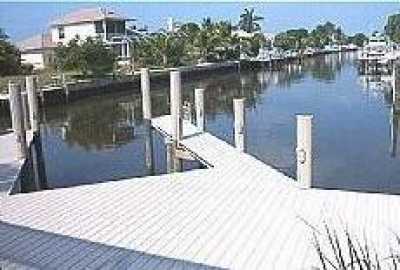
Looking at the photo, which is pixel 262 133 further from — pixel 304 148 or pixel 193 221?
pixel 193 221

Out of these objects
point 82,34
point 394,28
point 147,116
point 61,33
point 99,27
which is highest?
point 394,28

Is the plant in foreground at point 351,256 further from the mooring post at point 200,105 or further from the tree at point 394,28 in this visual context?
the tree at point 394,28

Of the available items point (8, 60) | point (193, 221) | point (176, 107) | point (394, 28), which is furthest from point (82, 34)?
point (394, 28)

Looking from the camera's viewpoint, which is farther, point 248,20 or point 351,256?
point 248,20

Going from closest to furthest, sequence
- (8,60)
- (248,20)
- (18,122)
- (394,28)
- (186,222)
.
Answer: (186,222), (18,122), (8,60), (394,28), (248,20)

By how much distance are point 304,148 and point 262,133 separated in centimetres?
1694

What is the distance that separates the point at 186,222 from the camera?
452 inches

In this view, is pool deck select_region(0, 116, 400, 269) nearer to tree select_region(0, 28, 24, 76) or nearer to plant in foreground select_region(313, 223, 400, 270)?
plant in foreground select_region(313, 223, 400, 270)

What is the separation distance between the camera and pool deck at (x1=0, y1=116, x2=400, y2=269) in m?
9.56

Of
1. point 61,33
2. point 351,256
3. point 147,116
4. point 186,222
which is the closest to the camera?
point 351,256

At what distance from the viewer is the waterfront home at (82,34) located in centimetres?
6525

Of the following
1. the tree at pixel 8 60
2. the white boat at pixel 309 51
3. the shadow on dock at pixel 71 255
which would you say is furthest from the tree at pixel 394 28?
the shadow on dock at pixel 71 255

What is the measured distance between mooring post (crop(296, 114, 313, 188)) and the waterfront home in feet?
172

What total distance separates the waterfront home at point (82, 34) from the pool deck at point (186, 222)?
51831mm
